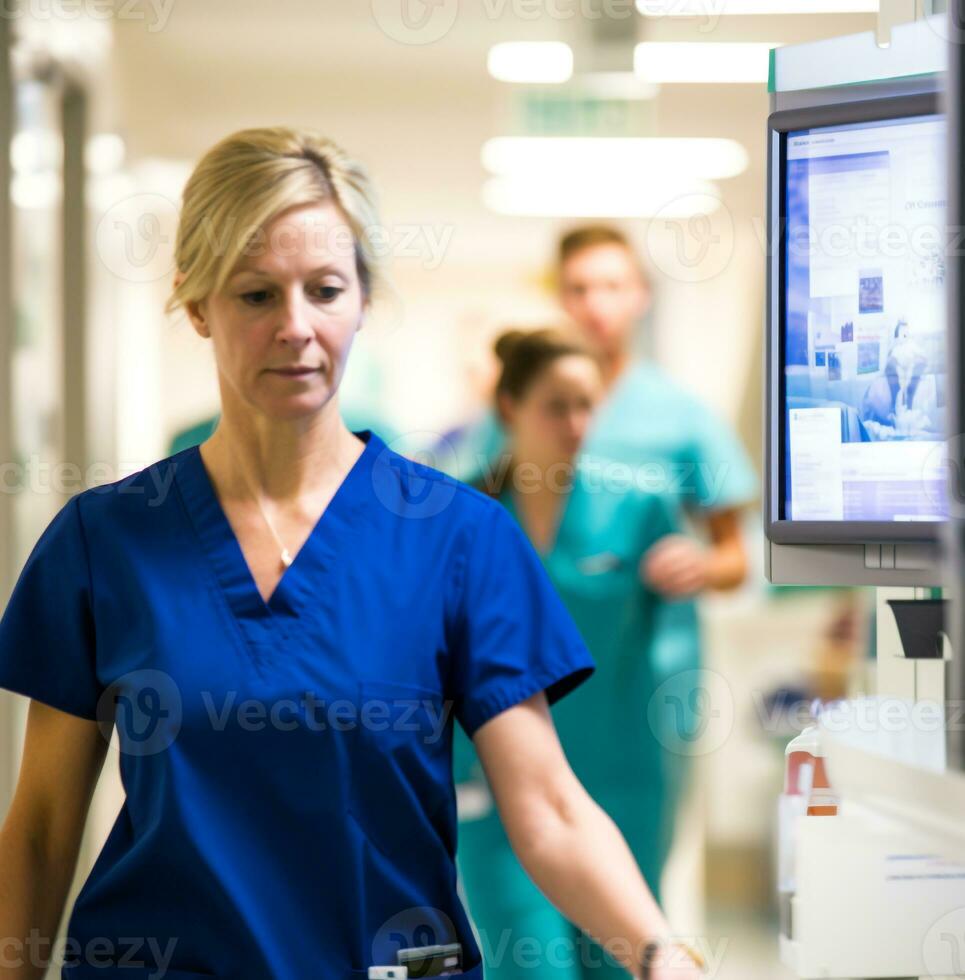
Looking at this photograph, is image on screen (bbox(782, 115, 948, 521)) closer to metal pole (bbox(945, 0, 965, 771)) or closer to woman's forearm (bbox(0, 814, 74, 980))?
metal pole (bbox(945, 0, 965, 771))

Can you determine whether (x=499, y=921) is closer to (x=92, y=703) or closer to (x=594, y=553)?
(x=594, y=553)

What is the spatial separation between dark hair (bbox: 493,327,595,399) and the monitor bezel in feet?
3.55

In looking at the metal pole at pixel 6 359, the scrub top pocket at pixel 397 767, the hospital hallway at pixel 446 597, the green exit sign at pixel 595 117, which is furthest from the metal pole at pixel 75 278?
the scrub top pocket at pixel 397 767

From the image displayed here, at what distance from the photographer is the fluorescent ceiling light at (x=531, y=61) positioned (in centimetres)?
201

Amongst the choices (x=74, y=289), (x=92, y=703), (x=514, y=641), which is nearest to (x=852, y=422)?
(x=514, y=641)

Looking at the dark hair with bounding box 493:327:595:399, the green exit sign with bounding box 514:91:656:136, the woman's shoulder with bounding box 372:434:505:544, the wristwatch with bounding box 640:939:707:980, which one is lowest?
the wristwatch with bounding box 640:939:707:980

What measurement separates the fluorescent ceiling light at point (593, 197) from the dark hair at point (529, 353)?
19 centimetres

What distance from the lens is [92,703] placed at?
40.5 inches

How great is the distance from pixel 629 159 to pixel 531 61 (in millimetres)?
223

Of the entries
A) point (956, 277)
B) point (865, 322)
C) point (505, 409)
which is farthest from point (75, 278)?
point (956, 277)

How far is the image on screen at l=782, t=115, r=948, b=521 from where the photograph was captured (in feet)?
2.73

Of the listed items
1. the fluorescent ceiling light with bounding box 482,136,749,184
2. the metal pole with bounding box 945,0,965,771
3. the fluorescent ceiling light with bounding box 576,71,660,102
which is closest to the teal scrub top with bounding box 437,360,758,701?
the fluorescent ceiling light with bounding box 482,136,749,184

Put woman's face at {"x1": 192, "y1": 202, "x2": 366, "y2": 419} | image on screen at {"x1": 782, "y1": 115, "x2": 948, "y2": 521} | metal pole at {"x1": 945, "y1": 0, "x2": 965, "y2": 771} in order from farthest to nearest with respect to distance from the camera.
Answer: woman's face at {"x1": 192, "y1": 202, "x2": 366, "y2": 419}, image on screen at {"x1": 782, "y1": 115, "x2": 948, "y2": 521}, metal pole at {"x1": 945, "y1": 0, "x2": 965, "y2": 771}

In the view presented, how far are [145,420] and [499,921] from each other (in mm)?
966
